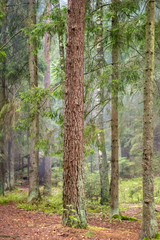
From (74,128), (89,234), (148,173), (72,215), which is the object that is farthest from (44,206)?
(74,128)

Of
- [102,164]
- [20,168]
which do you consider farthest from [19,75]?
[20,168]

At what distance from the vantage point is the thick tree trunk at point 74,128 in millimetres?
4934

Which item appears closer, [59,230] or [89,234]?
[89,234]

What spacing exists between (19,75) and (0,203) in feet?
19.9

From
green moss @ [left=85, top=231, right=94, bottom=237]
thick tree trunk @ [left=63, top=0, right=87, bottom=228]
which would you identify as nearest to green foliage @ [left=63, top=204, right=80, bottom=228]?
thick tree trunk @ [left=63, top=0, right=87, bottom=228]

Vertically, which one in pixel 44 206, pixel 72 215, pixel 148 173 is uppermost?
pixel 148 173

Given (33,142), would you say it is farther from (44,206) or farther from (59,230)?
(59,230)

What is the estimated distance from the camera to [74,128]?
5.02 meters

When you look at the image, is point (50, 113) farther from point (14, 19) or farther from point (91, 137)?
point (14, 19)

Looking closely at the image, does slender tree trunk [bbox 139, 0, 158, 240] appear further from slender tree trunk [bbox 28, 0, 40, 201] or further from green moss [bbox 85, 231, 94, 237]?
slender tree trunk [bbox 28, 0, 40, 201]

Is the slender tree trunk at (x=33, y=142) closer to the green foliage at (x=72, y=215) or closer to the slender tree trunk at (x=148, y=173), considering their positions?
the green foliage at (x=72, y=215)

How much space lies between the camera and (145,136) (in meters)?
5.47

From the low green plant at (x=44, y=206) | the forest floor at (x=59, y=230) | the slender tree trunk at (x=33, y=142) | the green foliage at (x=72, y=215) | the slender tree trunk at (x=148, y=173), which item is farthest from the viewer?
the slender tree trunk at (x=33, y=142)

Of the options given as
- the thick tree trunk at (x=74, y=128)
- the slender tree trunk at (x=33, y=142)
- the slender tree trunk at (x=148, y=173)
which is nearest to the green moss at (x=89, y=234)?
the thick tree trunk at (x=74, y=128)
